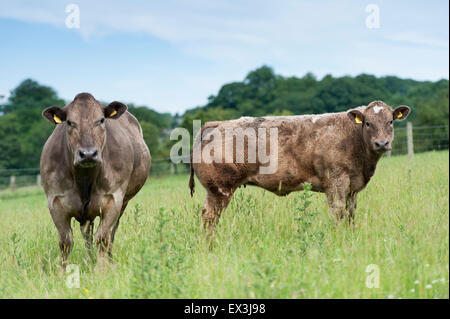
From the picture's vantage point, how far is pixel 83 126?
189 inches

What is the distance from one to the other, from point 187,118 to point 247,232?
34.8 meters

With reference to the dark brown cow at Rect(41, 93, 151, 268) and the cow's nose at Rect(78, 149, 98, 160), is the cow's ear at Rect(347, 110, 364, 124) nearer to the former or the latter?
the dark brown cow at Rect(41, 93, 151, 268)

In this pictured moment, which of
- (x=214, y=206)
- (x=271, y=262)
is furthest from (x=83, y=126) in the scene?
(x=271, y=262)

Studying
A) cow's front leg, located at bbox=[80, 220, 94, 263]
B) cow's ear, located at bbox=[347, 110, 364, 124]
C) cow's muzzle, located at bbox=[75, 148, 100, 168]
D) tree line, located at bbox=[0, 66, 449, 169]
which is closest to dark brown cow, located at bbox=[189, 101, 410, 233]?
cow's ear, located at bbox=[347, 110, 364, 124]

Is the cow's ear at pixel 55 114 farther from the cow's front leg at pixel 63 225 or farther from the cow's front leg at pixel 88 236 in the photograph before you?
the cow's front leg at pixel 88 236

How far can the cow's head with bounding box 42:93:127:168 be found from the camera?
461 cm

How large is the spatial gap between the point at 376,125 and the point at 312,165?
3.29ft

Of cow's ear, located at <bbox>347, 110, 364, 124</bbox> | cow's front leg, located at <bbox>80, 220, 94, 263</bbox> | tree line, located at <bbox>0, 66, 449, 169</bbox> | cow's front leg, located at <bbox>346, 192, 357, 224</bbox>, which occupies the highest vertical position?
tree line, located at <bbox>0, 66, 449, 169</bbox>

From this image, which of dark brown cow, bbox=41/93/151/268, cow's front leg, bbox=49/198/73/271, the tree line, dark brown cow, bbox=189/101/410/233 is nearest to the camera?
dark brown cow, bbox=41/93/151/268

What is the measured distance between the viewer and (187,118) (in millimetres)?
39938

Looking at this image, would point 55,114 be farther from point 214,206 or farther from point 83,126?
point 214,206

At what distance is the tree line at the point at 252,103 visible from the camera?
157ft

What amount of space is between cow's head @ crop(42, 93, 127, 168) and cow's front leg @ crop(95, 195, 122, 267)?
680mm
